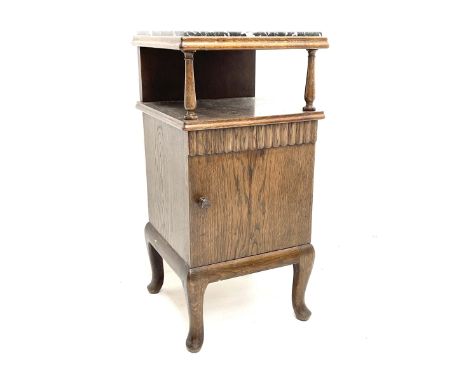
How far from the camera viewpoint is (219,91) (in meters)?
1.93

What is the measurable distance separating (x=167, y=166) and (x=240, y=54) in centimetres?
55

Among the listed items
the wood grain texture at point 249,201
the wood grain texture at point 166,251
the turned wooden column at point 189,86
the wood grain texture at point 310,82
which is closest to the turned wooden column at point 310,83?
the wood grain texture at point 310,82

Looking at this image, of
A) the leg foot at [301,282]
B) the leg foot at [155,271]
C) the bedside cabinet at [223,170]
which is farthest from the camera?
the leg foot at [155,271]

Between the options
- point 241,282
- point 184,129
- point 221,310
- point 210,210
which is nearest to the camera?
point 184,129

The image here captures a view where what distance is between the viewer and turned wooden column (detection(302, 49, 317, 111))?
Result: 5.12ft

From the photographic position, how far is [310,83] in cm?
158

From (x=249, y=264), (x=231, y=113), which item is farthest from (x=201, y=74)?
(x=249, y=264)

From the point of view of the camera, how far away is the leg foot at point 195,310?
1583 mm

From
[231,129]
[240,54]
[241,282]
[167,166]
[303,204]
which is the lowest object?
[241,282]

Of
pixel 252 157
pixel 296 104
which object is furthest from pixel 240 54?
pixel 252 157

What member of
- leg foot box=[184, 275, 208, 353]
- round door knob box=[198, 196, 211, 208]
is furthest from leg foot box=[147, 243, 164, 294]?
round door knob box=[198, 196, 211, 208]

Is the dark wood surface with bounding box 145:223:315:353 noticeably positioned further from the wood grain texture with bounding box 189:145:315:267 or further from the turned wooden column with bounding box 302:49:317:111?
the turned wooden column with bounding box 302:49:317:111

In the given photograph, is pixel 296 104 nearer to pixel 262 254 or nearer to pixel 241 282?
pixel 262 254

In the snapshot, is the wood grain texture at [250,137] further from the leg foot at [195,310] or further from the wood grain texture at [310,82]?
the leg foot at [195,310]
